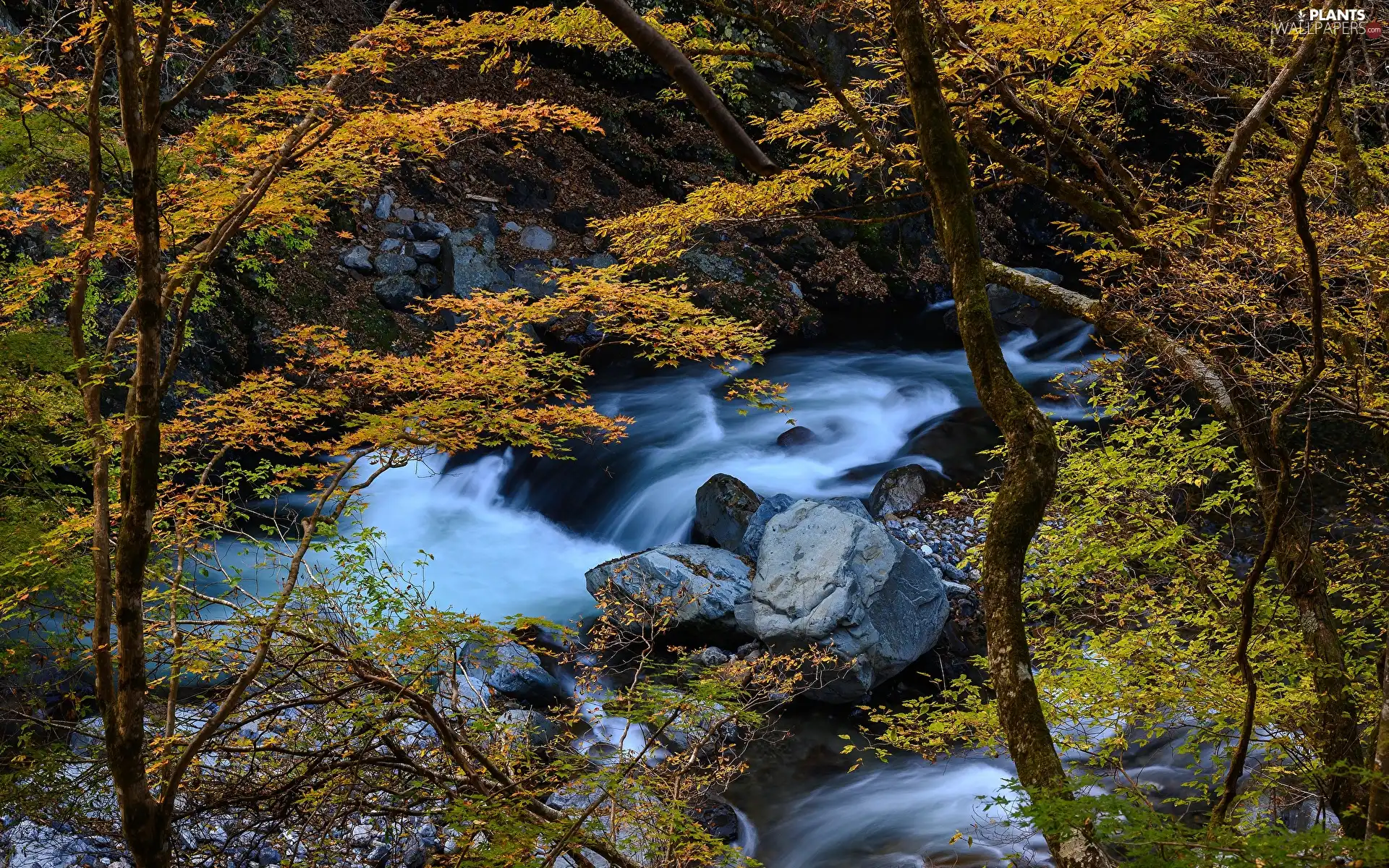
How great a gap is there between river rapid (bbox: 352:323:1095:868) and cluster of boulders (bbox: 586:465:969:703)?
2.13 ft

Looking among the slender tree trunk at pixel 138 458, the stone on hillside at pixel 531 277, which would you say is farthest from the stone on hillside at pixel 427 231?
the slender tree trunk at pixel 138 458

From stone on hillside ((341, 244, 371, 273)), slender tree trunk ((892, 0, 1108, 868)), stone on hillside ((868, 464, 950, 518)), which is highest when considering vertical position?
stone on hillside ((341, 244, 371, 273))

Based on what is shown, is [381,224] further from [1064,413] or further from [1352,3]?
[1352,3]

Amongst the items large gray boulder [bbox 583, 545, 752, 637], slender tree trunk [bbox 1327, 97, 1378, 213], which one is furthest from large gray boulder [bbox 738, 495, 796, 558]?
slender tree trunk [bbox 1327, 97, 1378, 213]

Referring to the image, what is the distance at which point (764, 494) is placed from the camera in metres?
11.1

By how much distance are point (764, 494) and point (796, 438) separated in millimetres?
1547

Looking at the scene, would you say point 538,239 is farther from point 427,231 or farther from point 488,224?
point 427,231

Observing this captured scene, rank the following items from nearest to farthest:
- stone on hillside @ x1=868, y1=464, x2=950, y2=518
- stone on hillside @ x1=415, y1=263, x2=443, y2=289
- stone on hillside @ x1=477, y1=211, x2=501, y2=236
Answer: stone on hillside @ x1=868, y1=464, x2=950, y2=518 < stone on hillside @ x1=415, y1=263, x2=443, y2=289 < stone on hillside @ x1=477, y1=211, x2=501, y2=236

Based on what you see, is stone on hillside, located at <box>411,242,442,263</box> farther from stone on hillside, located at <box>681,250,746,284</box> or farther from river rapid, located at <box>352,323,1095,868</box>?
stone on hillside, located at <box>681,250,746,284</box>

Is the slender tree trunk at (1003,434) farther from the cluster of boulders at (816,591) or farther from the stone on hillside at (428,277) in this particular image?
the stone on hillside at (428,277)

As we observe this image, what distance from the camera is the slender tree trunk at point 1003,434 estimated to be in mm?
2871

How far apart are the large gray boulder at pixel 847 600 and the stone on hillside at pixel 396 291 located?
7.49m

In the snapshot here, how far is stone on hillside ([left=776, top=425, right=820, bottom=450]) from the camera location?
12.3 metres

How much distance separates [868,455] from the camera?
12180 millimetres
